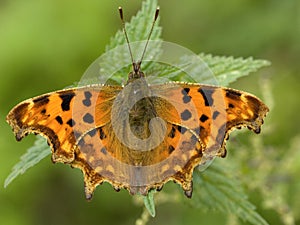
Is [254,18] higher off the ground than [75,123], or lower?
higher

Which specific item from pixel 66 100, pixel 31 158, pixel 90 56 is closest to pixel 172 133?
pixel 66 100

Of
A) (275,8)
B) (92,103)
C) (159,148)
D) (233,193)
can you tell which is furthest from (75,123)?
(275,8)

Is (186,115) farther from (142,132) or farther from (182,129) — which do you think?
(142,132)

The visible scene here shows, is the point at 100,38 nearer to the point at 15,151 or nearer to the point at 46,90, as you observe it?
the point at 46,90

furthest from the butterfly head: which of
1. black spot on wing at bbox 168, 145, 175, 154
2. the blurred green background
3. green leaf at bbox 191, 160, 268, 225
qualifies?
the blurred green background

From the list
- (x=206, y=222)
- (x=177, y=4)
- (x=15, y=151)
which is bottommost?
(x=206, y=222)
